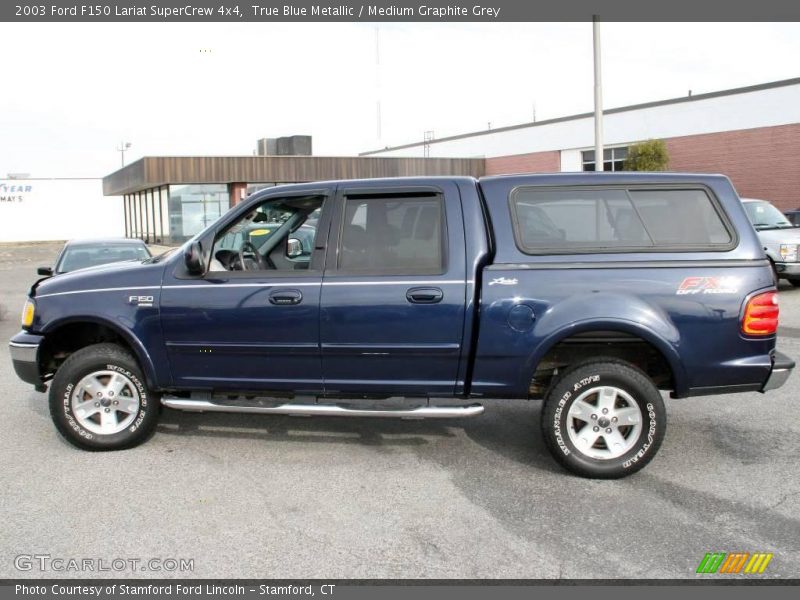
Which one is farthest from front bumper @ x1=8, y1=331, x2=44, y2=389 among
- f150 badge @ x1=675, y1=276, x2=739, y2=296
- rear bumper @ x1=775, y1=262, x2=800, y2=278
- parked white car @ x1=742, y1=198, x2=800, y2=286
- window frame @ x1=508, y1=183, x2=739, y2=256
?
rear bumper @ x1=775, y1=262, x2=800, y2=278

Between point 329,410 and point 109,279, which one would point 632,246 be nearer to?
point 329,410

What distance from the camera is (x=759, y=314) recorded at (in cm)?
462

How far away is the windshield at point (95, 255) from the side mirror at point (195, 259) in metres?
6.11

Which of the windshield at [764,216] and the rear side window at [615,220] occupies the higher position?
the windshield at [764,216]

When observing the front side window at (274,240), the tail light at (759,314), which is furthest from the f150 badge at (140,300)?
Answer: the tail light at (759,314)

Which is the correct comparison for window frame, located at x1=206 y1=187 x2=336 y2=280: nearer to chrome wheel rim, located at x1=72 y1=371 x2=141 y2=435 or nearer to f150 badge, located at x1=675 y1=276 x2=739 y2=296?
chrome wheel rim, located at x1=72 y1=371 x2=141 y2=435

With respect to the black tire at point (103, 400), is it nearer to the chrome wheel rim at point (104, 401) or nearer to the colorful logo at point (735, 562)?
the chrome wheel rim at point (104, 401)

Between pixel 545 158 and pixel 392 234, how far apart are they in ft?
113

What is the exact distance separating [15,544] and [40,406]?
2973 millimetres

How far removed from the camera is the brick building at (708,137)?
27594 mm

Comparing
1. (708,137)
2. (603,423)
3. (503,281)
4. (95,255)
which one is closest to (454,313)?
(503,281)

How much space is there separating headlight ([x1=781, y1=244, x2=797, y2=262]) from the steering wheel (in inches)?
458

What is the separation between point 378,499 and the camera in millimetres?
4438
